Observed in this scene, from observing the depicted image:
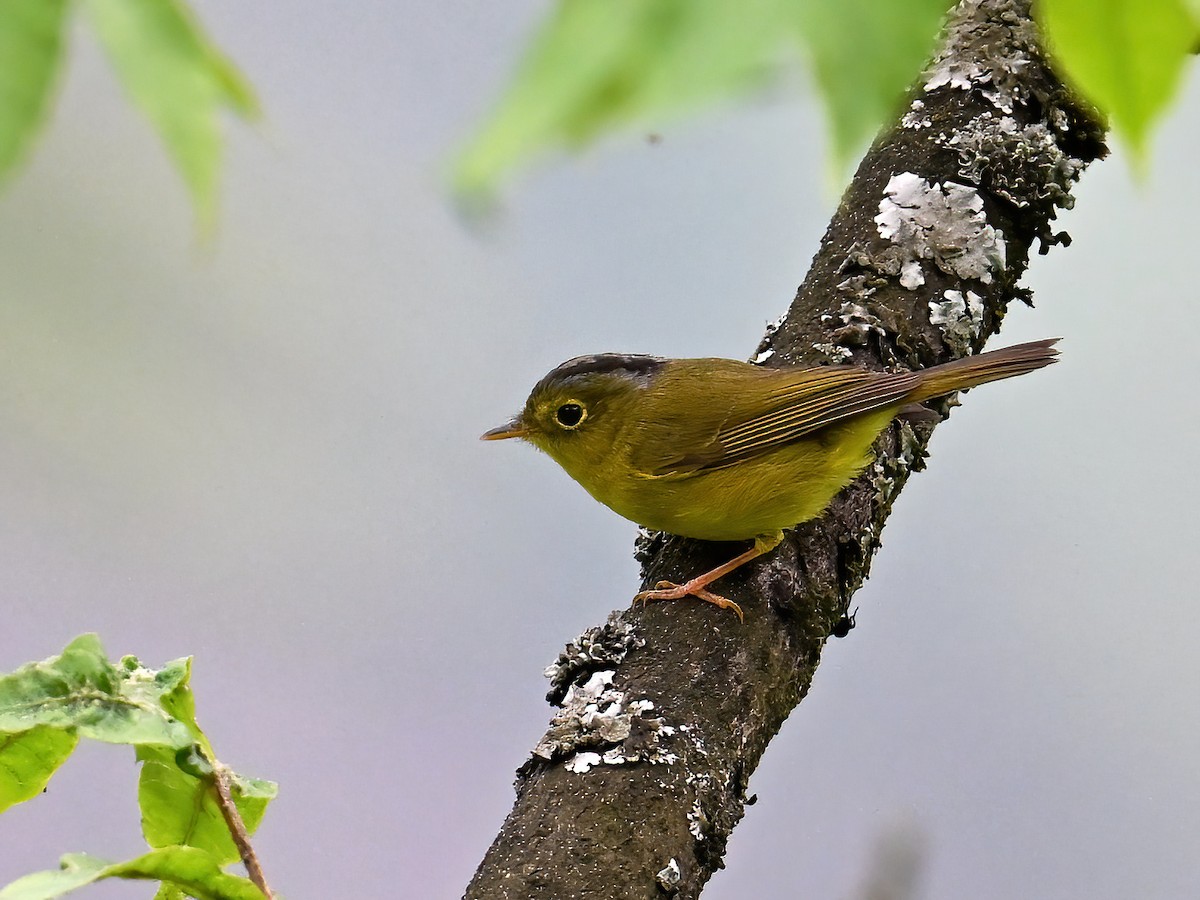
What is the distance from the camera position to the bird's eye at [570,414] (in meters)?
2.09

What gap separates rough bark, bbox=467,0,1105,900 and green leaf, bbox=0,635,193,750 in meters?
0.40

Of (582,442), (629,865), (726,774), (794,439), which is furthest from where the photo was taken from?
(582,442)

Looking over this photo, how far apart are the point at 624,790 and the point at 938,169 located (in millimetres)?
1245

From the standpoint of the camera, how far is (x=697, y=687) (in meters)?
1.43

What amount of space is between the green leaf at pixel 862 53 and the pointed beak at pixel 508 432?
1772mm

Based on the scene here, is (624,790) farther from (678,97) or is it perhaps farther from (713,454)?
(678,97)

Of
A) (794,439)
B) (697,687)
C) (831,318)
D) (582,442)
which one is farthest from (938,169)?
→ (697,687)

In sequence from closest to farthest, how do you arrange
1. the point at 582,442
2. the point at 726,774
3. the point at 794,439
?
the point at 726,774
the point at 794,439
the point at 582,442

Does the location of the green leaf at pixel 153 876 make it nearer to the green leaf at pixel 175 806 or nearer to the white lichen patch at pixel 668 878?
the green leaf at pixel 175 806

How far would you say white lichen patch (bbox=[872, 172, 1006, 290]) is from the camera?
1856 mm

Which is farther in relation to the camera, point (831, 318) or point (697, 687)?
point (831, 318)

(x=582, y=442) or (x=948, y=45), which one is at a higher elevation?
(x=948, y=45)

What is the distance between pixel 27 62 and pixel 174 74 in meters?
0.05

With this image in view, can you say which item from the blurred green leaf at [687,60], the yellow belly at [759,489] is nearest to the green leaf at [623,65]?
the blurred green leaf at [687,60]
